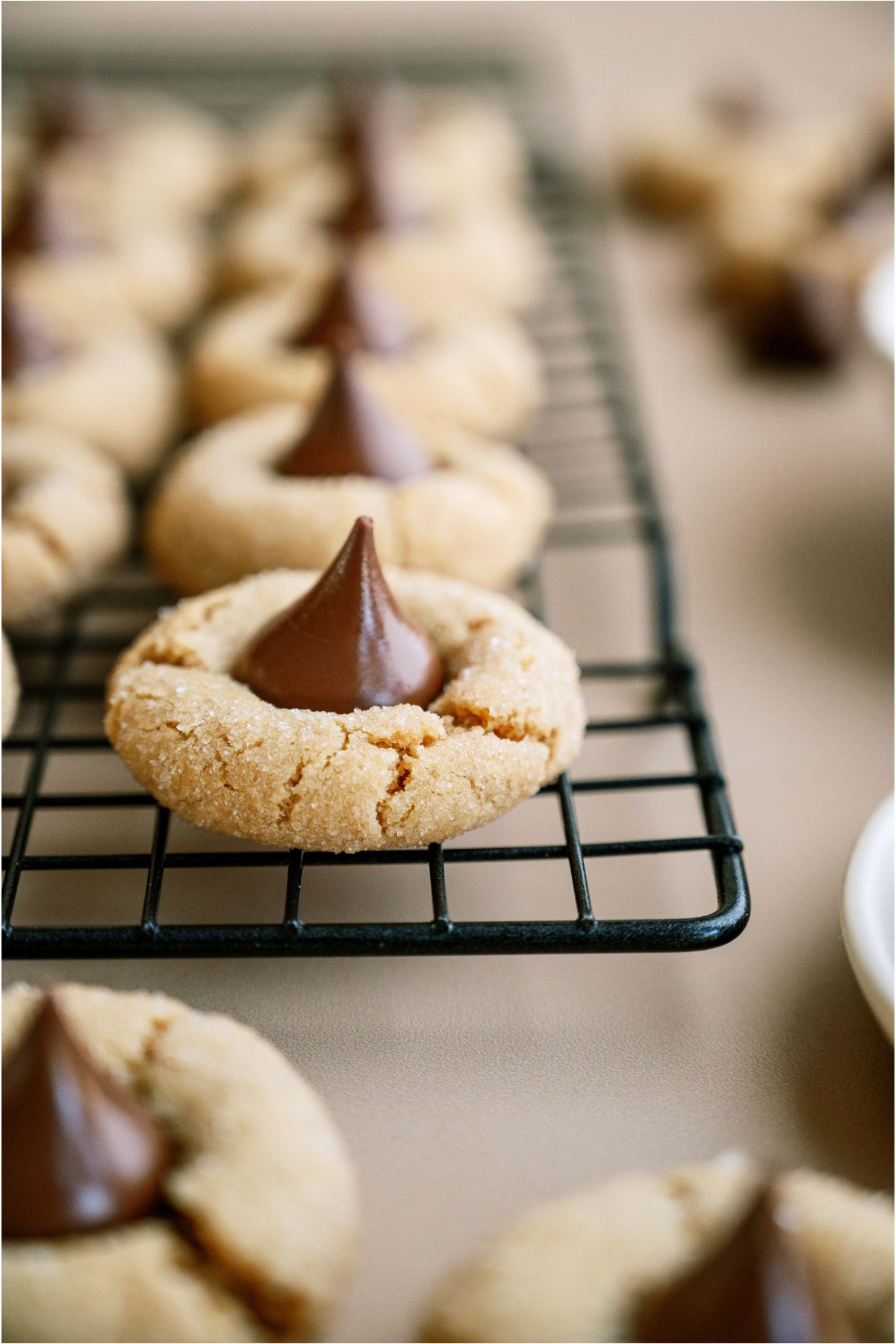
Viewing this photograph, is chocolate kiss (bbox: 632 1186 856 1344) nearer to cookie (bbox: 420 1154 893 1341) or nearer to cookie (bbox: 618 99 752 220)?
cookie (bbox: 420 1154 893 1341)

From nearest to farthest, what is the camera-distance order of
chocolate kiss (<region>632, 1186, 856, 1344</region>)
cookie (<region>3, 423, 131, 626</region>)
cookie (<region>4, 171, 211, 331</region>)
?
1. chocolate kiss (<region>632, 1186, 856, 1344</region>)
2. cookie (<region>3, 423, 131, 626</region>)
3. cookie (<region>4, 171, 211, 331</region>)

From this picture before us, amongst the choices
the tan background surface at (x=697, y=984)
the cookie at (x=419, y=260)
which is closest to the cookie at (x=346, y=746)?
the tan background surface at (x=697, y=984)

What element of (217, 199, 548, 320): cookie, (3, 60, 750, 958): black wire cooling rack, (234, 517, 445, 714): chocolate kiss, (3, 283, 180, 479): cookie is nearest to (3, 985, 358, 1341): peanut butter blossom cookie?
(3, 60, 750, 958): black wire cooling rack

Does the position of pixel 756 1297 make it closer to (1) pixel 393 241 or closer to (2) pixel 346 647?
(2) pixel 346 647

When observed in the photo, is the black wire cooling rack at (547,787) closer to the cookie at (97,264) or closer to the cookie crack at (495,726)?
the cookie crack at (495,726)

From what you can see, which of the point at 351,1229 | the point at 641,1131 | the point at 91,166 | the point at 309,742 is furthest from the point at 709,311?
the point at 351,1229

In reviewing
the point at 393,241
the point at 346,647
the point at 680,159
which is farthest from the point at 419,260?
the point at 346,647
